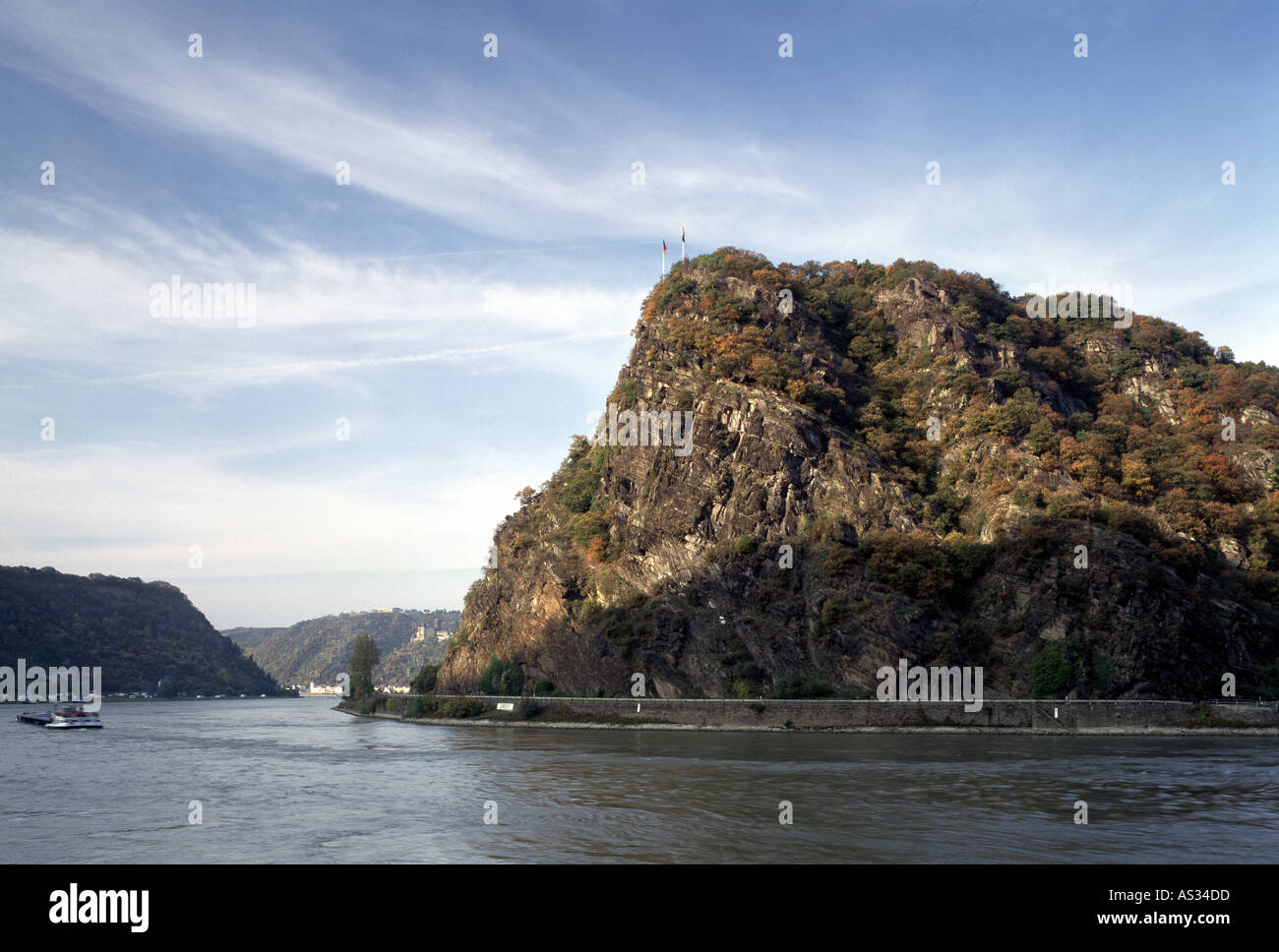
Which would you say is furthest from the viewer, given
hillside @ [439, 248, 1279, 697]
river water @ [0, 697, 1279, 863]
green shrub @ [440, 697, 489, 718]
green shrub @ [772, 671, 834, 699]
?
green shrub @ [440, 697, 489, 718]

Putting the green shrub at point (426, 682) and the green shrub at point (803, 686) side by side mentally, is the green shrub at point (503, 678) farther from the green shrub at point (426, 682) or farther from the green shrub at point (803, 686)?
the green shrub at point (803, 686)

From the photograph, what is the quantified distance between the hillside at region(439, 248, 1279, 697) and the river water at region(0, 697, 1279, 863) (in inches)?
505

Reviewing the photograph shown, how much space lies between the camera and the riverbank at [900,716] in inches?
2534

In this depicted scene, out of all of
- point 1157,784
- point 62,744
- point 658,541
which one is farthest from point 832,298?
point 62,744

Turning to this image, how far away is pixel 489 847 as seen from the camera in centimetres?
2695

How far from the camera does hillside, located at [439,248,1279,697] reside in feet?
241

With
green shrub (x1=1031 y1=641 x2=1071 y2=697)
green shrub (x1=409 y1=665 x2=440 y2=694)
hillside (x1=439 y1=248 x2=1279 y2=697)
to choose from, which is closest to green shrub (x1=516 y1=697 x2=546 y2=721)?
hillside (x1=439 y1=248 x2=1279 y2=697)

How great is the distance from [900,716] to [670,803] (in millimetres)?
39999

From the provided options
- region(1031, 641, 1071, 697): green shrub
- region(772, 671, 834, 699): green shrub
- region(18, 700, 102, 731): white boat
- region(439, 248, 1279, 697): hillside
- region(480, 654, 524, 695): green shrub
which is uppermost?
region(439, 248, 1279, 697): hillside

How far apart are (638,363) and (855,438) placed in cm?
3057

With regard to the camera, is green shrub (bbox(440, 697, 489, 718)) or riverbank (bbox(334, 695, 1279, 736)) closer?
riverbank (bbox(334, 695, 1279, 736))

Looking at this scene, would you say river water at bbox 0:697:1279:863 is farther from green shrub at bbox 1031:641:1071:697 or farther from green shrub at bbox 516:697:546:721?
green shrub at bbox 516:697:546:721

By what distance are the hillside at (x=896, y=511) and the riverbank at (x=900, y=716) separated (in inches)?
103

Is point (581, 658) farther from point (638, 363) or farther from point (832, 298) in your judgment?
point (832, 298)
